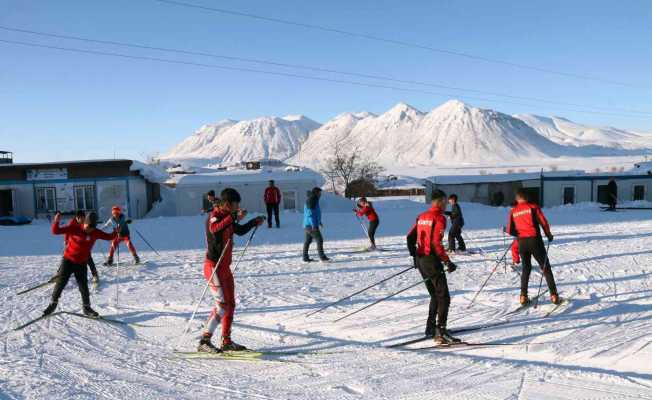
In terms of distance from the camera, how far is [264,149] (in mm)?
192875

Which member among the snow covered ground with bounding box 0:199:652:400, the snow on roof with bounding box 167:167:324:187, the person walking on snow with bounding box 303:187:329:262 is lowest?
the snow covered ground with bounding box 0:199:652:400

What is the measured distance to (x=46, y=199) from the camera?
25.5 meters

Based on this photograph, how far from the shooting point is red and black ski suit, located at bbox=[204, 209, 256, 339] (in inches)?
196

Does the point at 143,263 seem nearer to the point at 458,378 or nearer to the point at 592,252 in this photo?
the point at 458,378

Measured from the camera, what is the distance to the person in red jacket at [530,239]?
6.39 m

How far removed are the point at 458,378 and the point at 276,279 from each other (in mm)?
4982

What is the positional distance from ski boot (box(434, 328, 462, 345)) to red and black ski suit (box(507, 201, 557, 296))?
6.06 feet

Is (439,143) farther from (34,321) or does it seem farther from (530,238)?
(34,321)

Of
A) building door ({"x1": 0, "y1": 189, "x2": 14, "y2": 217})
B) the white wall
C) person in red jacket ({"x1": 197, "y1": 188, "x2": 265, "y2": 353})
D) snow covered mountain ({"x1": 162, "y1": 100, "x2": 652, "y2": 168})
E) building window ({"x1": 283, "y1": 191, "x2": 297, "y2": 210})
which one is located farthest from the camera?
snow covered mountain ({"x1": 162, "y1": 100, "x2": 652, "y2": 168})

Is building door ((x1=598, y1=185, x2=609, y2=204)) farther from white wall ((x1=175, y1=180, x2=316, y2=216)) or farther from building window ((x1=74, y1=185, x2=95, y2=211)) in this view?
building window ((x1=74, y1=185, x2=95, y2=211))

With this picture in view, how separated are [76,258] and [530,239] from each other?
6142 mm

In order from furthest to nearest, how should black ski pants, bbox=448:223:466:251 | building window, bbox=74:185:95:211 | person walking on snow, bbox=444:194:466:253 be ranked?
building window, bbox=74:185:95:211 < black ski pants, bbox=448:223:466:251 < person walking on snow, bbox=444:194:466:253

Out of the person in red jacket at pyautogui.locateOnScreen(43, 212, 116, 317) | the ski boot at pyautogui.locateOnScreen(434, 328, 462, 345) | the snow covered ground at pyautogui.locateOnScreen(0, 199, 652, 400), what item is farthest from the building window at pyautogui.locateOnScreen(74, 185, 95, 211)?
the ski boot at pyautogui.locateOnScreen(434, 328, 462, 345)

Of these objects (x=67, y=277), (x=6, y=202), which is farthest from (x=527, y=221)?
(x=6, y=202)
